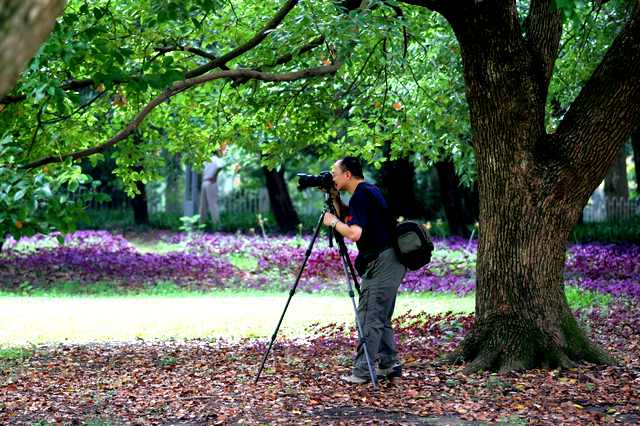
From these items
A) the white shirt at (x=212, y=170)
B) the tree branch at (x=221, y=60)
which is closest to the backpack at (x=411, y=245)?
the tree branch at (x=221, y=60)

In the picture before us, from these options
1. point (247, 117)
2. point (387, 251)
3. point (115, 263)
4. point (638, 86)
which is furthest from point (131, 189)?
point (115, 263)

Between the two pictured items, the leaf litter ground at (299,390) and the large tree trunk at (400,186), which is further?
the large tree trunk at (400,186)

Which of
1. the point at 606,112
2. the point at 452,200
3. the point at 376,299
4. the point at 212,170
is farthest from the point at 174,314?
the point at 212,170

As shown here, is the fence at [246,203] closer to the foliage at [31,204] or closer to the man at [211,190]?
the man at [211,190]

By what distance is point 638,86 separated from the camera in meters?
8.05

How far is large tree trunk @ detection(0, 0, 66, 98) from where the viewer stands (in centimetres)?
260

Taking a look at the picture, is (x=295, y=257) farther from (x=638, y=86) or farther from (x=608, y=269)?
(x=638, y=86)

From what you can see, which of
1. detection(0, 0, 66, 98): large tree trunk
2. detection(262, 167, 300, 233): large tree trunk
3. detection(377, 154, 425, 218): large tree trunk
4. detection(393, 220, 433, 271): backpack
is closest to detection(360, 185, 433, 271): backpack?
detection(393, 220, 433, 271): backpack

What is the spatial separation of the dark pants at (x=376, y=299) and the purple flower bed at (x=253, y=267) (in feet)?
31.9

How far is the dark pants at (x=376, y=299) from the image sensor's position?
26.1ft

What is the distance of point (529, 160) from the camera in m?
8.34

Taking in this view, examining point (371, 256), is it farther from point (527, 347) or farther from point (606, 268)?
point (606, 268)

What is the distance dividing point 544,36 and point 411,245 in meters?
2.47

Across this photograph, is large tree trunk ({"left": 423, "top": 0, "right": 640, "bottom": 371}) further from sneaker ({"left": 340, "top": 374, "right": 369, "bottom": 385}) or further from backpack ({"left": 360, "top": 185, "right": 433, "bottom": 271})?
sneaker ({"left": 340, "top": 374, "right": 369, "bottom": 385})
